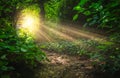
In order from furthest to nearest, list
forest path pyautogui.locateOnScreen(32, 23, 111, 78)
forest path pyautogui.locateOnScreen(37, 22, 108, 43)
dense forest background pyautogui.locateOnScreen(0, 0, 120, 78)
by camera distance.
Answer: forest path pyautogui.locateOnScreen(37, 22, 108, 43)
forest path pyautogui.locateOnScreen(32, 23, 111, 78)
dense forest background pyautogui.locateOnScreen(0, 0, 120, 78)

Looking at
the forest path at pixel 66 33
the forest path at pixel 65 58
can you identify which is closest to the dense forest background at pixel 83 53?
the forest path at pixel 65 58

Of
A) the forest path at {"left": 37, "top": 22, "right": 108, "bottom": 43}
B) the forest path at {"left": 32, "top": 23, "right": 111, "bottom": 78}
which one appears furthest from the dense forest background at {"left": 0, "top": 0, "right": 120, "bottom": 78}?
the forest path at {"left": 37, "top": 22, "right": 108, "bottom": 43}

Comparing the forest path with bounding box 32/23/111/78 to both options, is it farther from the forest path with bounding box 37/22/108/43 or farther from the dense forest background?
the dense forest background

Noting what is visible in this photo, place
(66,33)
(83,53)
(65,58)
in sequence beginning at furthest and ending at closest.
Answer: (66,33)
(83,53)
(65,58)

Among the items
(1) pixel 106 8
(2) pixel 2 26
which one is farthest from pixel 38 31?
(1) pixel 106 8

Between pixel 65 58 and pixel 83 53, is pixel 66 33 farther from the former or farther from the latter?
pixel 65 58

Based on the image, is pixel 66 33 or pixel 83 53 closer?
pixel 83 53

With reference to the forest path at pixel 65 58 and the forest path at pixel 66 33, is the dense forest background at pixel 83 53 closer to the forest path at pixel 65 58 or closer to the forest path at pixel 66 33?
the forest path at pixel 65 58

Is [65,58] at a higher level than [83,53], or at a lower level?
lower

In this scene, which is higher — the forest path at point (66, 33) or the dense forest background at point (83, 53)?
the dense forest background at point (83, 53)

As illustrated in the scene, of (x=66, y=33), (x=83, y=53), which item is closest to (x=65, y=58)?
(x=83, y=53)

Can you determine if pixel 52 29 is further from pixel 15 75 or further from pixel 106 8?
pixel 106 8

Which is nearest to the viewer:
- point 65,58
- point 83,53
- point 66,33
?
point 65,58

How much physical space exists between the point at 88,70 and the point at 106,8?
7.65 feet
